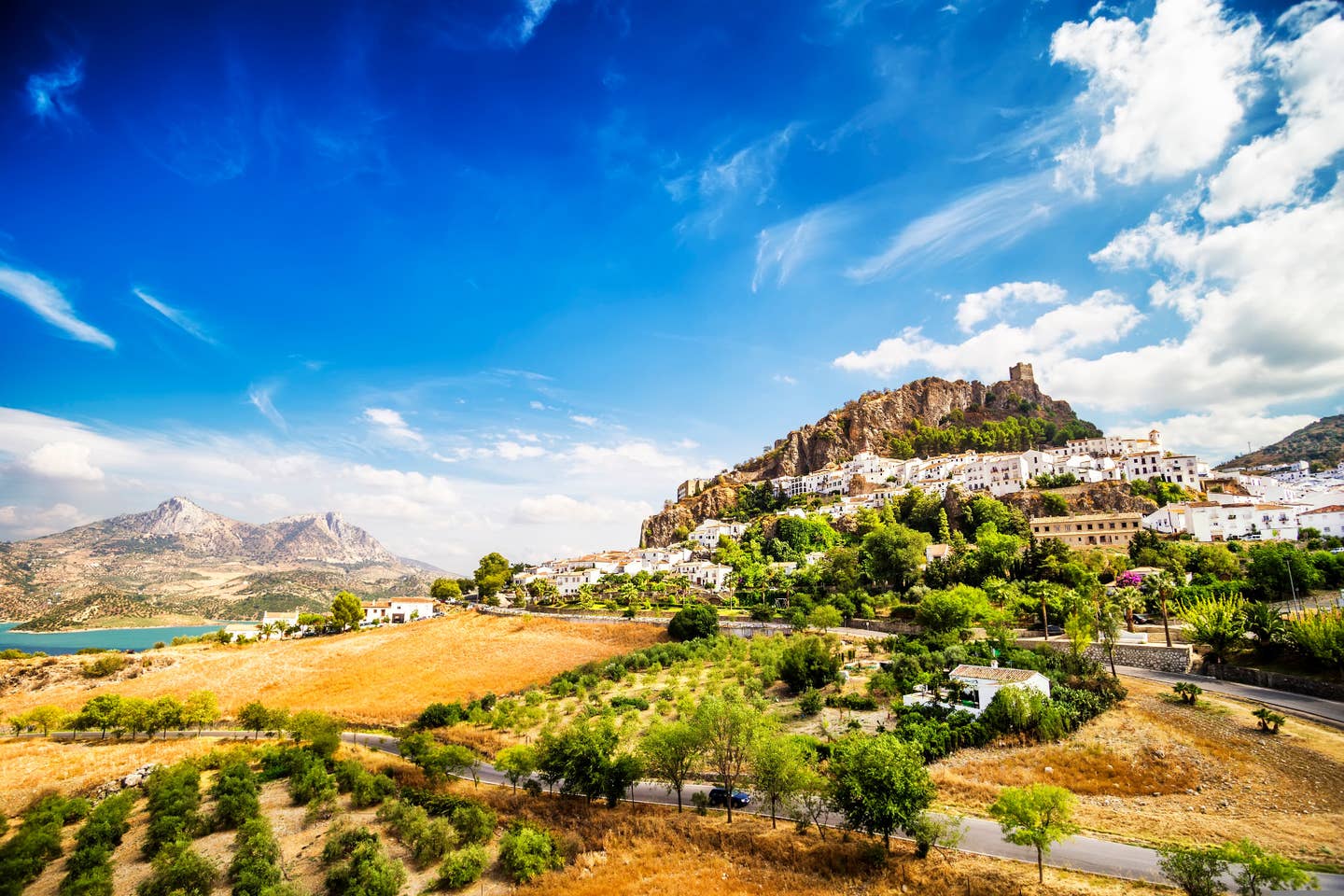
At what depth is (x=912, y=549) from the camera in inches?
2857

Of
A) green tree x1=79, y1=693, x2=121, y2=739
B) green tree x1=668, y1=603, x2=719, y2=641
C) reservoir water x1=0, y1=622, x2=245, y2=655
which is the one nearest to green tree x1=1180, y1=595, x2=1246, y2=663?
green tree x1=668, y1=603, x2=719, y2=641

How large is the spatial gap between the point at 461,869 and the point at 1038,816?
22.5m

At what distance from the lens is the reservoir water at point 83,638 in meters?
134

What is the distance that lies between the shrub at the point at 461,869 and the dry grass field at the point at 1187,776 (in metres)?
21.0

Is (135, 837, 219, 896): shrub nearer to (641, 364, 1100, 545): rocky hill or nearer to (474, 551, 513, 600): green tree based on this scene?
(474, 551, 513, 600): green tree

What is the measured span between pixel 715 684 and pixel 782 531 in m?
58.3

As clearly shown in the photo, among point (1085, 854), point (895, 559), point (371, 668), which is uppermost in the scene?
point (895, 559)

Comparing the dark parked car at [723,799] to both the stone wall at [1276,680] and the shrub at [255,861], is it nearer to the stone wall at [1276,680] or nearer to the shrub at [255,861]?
the shrub at [255,861]

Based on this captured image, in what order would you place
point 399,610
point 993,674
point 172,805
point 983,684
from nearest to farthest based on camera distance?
1. point 172,805
2. point 983,684
3. point 993,674
4. point 399,610

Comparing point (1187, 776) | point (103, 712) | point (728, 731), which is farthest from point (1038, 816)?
point (103, 712)

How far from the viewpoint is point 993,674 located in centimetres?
3691

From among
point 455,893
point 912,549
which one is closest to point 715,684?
point 455,893

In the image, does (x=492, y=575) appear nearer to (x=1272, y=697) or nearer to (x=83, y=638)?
(x=1272, y=697)

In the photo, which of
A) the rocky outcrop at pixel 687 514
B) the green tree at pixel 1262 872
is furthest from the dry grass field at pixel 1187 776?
the rocky outcrop at pixel 687 514
